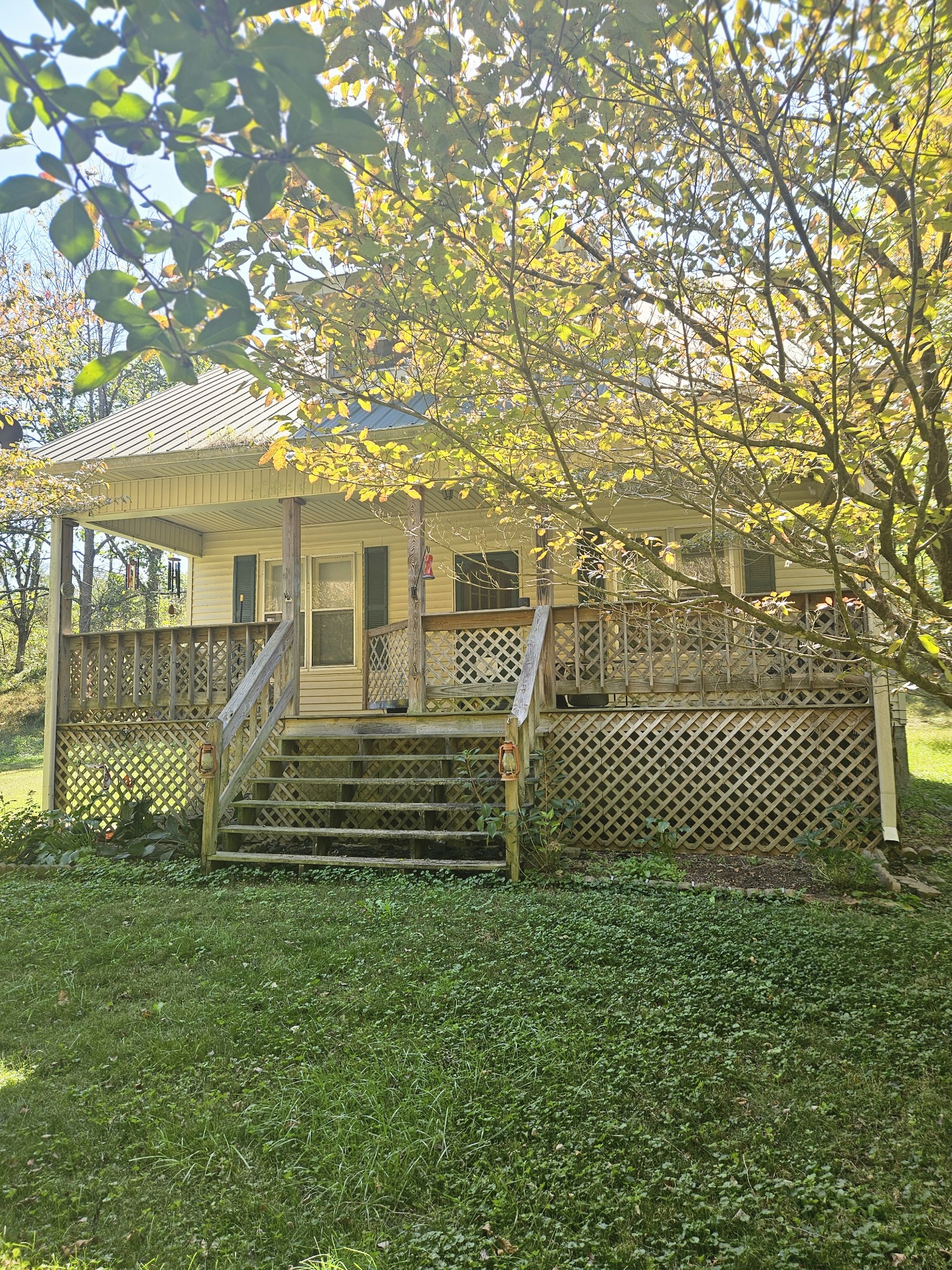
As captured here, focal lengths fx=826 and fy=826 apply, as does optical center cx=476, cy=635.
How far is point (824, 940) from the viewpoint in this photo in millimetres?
5078

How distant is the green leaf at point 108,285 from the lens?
4.02 feet

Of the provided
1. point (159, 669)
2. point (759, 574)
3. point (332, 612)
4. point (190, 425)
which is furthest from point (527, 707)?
point (190, 425)

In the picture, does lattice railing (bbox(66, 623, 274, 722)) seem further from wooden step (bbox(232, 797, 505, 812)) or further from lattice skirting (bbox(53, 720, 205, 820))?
wooden step (bbox(232, 797, 505, 812))

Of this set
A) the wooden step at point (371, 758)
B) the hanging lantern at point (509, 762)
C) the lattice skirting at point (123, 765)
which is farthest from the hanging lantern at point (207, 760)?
the hanging lantern at point (509, 762)

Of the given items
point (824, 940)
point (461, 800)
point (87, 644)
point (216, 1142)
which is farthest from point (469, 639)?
point (216, 1142)

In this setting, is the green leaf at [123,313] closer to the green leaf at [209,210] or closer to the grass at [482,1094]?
the green leaf at [209,210]

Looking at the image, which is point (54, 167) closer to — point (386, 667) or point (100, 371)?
point (100, 371)

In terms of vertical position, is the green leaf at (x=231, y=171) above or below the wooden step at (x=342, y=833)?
above

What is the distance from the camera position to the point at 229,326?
4.11 feet

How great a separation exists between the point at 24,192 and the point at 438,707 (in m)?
8.87

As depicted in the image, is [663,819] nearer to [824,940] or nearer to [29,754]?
[824,940]

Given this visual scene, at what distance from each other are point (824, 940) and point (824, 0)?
15.5 ft

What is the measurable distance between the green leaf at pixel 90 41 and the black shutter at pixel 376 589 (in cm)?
1138

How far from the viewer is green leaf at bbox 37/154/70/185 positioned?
1127mm
